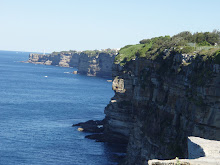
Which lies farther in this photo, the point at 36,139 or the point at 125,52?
the point at 125,52

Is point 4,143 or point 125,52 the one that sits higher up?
point 125,52

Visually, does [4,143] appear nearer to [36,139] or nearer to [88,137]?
[36,139]

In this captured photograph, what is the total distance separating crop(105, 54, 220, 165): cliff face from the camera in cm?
3962

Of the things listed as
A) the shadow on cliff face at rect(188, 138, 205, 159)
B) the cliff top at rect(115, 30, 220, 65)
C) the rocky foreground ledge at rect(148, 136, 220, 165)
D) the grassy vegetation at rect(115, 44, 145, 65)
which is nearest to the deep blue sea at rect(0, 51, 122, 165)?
the grassy vegetation at rect(115, 44, 145, 65)

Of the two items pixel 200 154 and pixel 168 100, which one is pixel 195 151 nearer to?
pixel 200 154

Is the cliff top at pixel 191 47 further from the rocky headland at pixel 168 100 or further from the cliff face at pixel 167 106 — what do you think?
the cliff face at pixel 167 106

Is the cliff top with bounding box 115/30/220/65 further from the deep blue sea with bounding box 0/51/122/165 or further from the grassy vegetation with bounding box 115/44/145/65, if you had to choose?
the deep blue sea with bounding box 0/51/122/165

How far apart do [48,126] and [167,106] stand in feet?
134

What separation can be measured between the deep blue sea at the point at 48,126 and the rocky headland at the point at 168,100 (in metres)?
6.83

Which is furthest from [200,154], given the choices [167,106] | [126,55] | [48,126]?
[48,126]

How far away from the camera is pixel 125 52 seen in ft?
267

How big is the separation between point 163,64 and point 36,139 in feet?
104

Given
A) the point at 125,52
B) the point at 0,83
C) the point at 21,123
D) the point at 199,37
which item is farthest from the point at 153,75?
the point at 0,83

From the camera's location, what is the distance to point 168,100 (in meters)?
49.1
